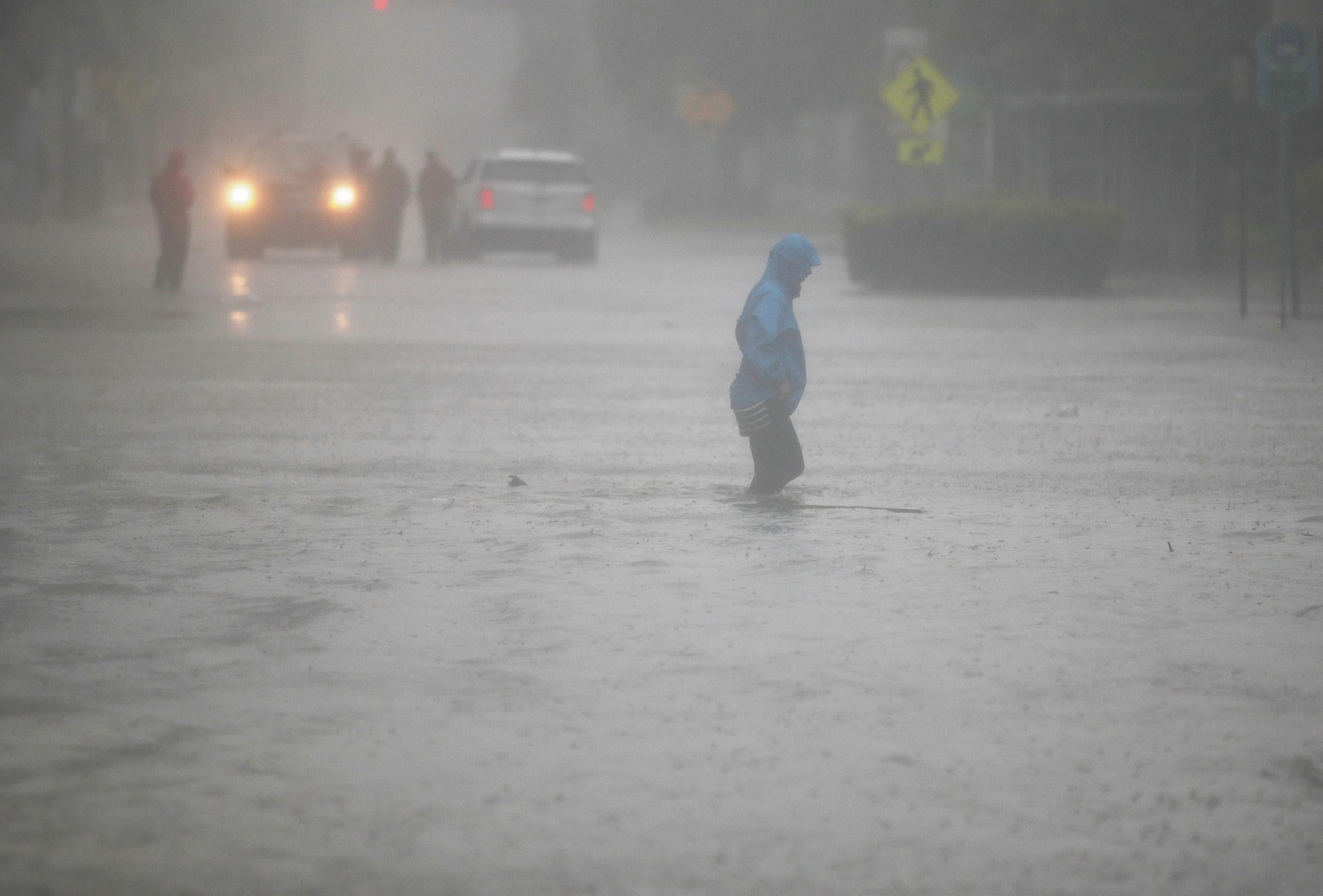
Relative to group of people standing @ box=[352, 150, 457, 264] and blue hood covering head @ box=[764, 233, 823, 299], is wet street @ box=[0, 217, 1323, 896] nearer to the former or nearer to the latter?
blue hood covering head @ box=[764, 233, 823, 299]

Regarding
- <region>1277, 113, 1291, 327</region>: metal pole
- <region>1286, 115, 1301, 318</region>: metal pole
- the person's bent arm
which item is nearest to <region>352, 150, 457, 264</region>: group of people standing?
<region>1286, 115, 1301, 318</region>: metal pole

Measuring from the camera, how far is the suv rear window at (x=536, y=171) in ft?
132

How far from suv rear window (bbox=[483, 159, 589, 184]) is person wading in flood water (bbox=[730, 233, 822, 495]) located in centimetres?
2889

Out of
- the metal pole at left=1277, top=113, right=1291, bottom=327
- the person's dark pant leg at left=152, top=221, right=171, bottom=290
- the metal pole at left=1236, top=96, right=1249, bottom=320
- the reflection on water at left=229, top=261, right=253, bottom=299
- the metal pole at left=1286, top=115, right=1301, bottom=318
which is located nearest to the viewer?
the metal pole at left=1277, top=113, right=1291, bottom=327

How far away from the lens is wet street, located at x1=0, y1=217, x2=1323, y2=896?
5.20 m

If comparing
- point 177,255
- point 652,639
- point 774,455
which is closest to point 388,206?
point 177,255

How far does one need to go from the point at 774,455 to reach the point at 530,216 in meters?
28.7

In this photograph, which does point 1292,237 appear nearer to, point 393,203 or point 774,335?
point 774,335

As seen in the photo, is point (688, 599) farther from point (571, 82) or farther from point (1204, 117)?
point (571, 82)

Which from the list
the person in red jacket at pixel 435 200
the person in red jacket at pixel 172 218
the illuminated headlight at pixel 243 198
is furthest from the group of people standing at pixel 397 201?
the person in red jacket at pixel 172 218

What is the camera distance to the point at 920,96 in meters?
29.6

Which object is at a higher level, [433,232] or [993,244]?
[433,232]

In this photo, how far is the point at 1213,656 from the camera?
732 cm

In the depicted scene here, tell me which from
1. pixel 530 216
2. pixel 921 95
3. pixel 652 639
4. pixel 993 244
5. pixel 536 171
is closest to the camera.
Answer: pixel 652 639
